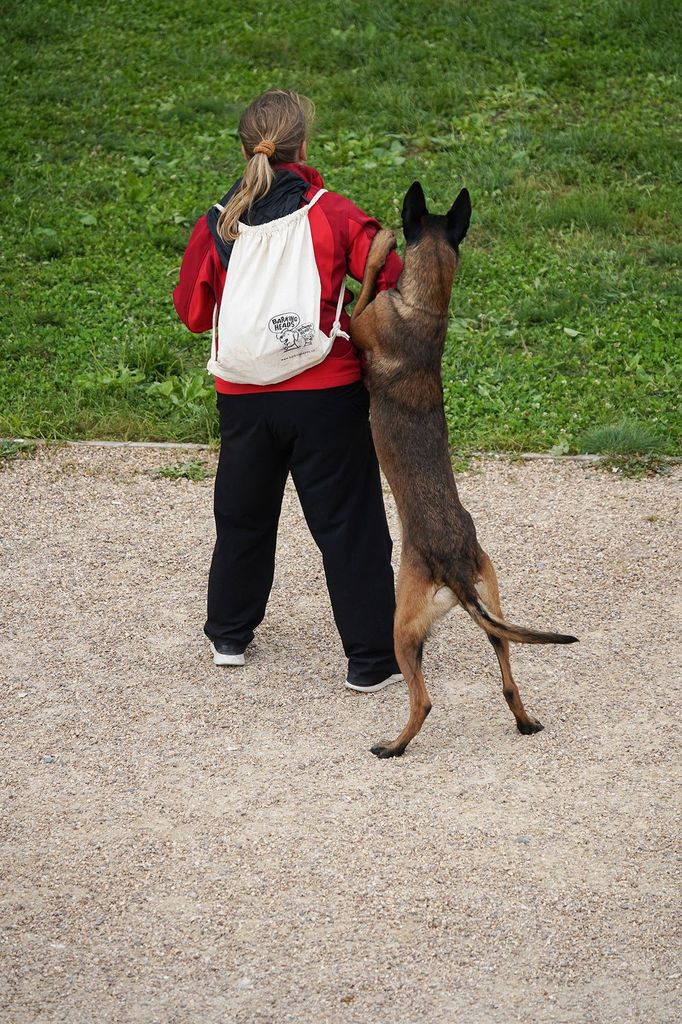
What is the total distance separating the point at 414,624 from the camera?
443 centimetres

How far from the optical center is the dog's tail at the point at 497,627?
4.27 m

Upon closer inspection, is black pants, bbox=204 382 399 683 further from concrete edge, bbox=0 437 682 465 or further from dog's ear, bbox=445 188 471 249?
concrete edge, bbox=0 437 682 465

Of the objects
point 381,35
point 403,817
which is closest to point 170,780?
point 403,817

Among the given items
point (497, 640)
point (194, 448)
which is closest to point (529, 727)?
point (497, 640)

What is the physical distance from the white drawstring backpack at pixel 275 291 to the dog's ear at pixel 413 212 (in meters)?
0.34

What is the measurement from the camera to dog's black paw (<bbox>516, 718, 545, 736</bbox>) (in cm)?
471

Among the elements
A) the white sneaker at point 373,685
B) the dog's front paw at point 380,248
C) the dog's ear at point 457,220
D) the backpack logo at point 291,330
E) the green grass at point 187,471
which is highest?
the dog's ear at point 457,220

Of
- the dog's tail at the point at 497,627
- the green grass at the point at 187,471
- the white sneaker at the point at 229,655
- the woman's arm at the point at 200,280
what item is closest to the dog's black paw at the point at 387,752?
the dog's tail at the point at 497,627

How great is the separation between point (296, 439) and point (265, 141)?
3.61 ft

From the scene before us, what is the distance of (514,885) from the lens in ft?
12.7

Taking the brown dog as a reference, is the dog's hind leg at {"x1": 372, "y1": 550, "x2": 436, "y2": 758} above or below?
below

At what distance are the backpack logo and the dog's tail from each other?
3.41ft

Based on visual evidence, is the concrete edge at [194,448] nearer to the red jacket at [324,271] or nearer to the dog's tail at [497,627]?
the red jacket at [324,271]

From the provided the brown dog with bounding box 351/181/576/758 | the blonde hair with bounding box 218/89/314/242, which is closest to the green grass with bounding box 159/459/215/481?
the brown dog with bounding box 351/181/576/758
